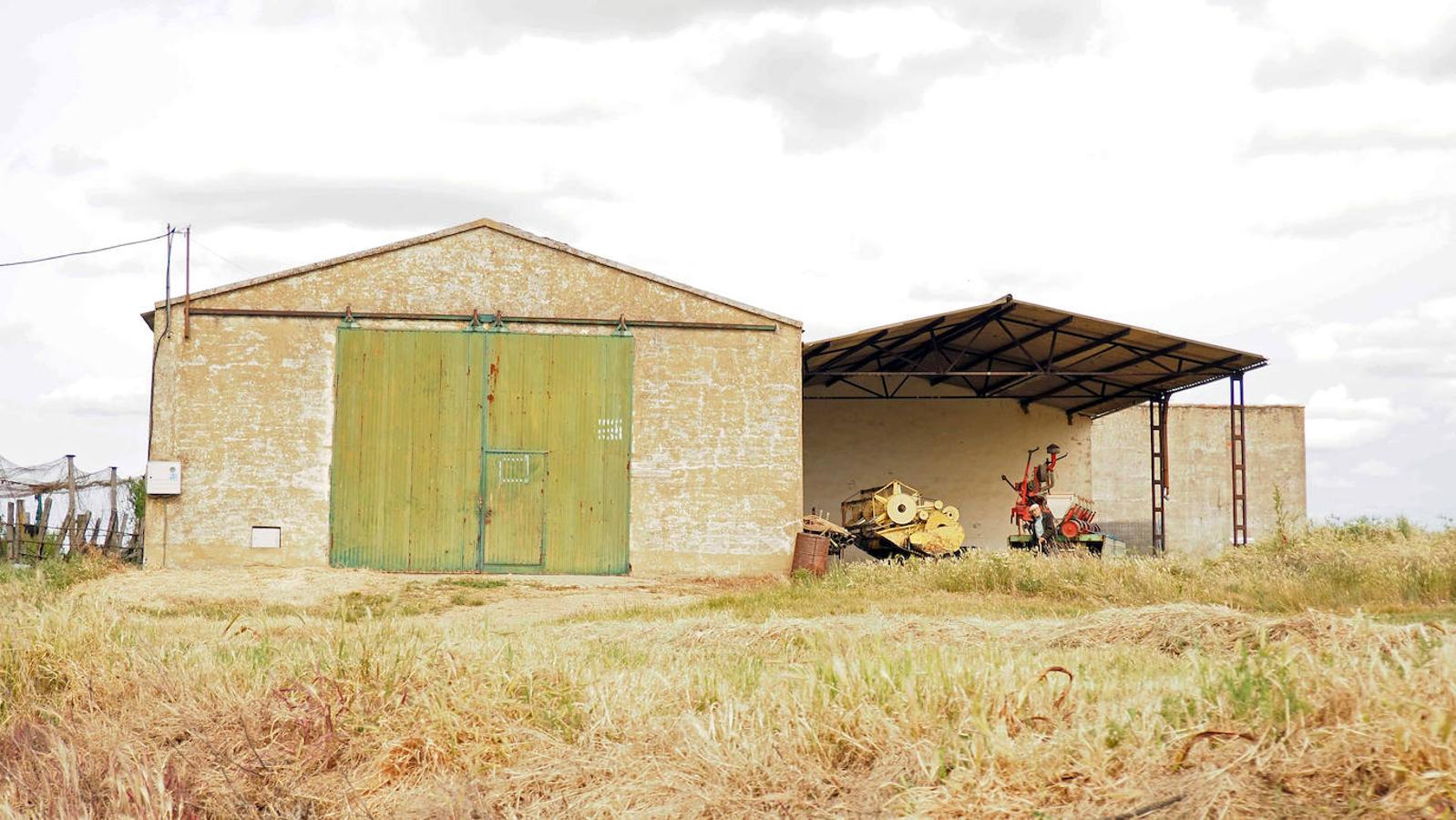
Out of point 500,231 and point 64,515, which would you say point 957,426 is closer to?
point 500,231

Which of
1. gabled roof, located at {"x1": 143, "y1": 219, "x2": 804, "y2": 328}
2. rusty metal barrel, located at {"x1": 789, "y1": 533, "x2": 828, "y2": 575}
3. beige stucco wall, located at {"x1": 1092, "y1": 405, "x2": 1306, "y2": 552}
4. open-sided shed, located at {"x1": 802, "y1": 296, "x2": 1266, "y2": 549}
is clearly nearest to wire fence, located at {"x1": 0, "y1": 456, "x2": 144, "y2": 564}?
gabled roof, located at {"x1": 143, "y1": 219, "x2": 804, "y2": 328}

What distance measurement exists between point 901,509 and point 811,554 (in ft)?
12.5

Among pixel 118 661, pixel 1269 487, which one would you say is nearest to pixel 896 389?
pixel 1269 487

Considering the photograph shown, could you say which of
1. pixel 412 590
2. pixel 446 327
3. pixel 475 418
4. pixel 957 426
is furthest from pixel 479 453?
pixel 957 426

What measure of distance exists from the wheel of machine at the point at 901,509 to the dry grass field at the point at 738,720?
11.2 metres

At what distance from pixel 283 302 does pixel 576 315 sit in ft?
14.6

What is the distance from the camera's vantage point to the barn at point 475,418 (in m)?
18.3

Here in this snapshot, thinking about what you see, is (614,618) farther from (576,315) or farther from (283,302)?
(283,302)

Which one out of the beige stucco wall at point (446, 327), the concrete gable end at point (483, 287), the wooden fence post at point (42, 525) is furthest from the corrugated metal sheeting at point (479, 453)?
the wooden fence post at point (42, 525)

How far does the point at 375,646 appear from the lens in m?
7.08

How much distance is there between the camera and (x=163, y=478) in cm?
1797

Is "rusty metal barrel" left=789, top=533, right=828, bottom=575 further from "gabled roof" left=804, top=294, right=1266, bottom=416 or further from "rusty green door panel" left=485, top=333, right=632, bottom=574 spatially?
"gabled roof" left=804, top=294, right=1266, bottom=416

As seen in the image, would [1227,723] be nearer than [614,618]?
Yes

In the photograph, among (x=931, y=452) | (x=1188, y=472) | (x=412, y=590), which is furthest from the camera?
(x=1188, y=472)
